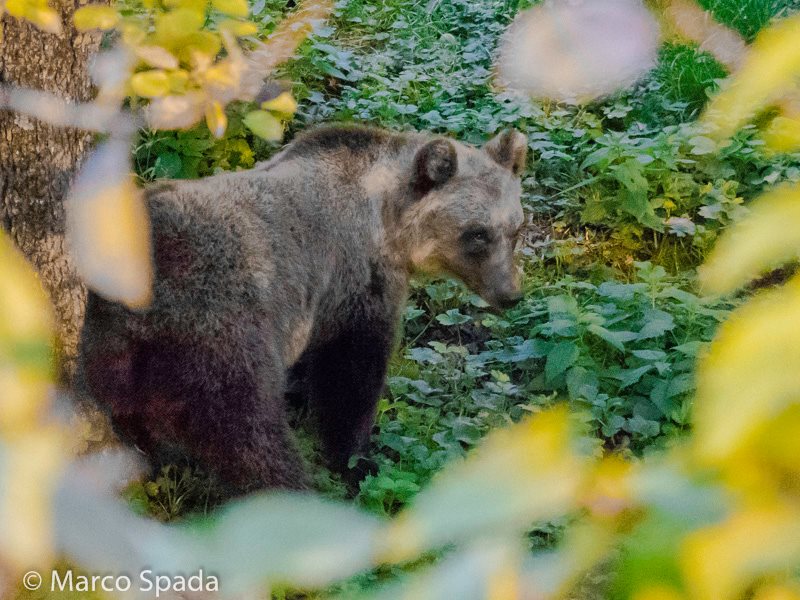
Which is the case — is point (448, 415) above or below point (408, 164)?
below

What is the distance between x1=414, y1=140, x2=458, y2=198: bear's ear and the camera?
396 cm

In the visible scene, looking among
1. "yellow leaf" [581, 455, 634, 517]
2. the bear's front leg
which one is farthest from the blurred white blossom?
"yellow leaf" [581, 455, 634, 517]

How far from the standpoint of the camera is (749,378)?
41 centimetres

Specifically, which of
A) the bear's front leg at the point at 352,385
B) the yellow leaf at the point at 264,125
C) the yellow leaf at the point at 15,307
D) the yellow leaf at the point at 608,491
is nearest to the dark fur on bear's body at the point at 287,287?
the bear's front leg at the point at 352,385

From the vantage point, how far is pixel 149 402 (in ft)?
10.0

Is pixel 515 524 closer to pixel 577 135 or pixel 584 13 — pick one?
pixel 577 135

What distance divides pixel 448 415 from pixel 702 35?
204 inches

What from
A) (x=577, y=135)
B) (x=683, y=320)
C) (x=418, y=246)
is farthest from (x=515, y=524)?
(x=577, y=135)

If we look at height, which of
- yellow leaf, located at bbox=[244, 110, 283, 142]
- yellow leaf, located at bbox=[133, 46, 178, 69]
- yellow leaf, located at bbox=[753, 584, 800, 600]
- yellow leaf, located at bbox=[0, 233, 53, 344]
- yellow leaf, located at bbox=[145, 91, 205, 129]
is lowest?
yellow leaf, located at bbox=[145, 91, 205, 129]

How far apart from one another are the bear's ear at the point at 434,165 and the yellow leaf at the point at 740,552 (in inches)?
141

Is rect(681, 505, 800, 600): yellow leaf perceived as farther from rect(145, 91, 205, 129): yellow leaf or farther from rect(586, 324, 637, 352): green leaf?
rect(586, 324, 637, 352): green leaf

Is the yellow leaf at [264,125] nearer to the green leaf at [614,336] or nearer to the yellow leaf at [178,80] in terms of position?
the yellow leaf at [178,80]

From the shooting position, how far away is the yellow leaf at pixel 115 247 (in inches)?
107

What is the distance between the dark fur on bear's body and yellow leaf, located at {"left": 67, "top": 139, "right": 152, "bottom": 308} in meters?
0.07
